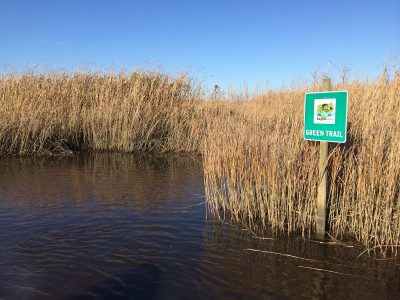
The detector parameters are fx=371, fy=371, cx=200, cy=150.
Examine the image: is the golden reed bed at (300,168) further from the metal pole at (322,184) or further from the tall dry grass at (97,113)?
the tall dry grass at (97,113)

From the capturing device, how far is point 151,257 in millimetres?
4090

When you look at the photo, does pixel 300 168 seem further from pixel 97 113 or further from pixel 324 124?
pixel 97 113

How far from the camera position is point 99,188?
23.5ft

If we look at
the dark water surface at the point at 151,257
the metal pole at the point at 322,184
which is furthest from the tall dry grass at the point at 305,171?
the dark water surface at the point at 151,257

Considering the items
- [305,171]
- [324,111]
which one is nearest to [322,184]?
[305,171]

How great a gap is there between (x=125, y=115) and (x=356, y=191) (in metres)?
8.49

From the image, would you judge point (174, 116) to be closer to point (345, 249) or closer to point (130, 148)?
point (130, 148)

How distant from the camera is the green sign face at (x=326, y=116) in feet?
12.7

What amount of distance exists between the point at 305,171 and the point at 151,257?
216 cm

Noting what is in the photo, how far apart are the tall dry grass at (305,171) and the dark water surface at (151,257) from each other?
379mm

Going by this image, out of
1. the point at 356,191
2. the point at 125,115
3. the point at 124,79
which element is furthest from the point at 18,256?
the point at 124,79

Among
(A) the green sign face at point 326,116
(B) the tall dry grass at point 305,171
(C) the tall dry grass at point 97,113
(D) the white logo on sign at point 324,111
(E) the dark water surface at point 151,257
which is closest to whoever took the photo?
(E) the dark water surface at point 151,257

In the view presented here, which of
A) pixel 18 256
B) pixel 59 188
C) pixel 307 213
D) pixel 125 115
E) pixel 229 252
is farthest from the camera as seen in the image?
pixel 125 115

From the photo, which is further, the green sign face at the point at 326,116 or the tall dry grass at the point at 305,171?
the tall dry grass at the point at 305,171
